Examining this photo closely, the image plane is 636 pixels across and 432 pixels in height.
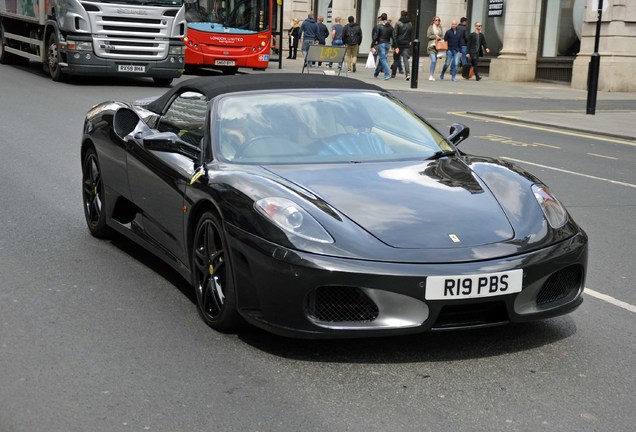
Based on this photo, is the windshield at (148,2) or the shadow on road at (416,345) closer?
the shadow on road at (416,345)

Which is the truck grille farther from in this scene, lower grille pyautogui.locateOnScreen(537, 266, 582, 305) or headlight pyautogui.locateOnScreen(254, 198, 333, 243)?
lower grille pyautogui.locateOnScreen(537, 266, 582, 305)

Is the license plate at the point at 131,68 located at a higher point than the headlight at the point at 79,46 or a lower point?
lower

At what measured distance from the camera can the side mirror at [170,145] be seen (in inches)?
237

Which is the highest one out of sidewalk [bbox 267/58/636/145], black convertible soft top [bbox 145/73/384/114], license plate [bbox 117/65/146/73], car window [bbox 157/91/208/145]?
black convertible soft top [bbox 145/73/384/114]

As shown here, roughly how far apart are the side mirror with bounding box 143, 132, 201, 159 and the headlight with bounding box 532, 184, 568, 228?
1.82 metres

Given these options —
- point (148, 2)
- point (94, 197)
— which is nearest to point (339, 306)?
point (94, 197)

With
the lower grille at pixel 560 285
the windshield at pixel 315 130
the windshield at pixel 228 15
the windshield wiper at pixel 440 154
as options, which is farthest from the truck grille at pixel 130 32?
the lower grille at pixel 560 285

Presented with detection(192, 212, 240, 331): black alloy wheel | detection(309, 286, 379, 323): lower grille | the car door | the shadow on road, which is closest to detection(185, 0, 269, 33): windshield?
the car door

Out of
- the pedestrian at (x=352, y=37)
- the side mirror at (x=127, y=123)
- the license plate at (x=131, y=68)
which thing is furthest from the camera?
the pedestrian at (x=352, y=37)

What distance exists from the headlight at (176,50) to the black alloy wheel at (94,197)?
16059 mm

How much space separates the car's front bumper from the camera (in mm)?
4824

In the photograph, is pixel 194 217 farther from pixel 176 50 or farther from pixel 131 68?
pixel 176 50

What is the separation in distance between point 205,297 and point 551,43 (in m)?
29.8

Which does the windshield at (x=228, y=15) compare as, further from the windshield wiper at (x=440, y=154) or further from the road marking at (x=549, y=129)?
the windshield wiper at (x=440, y=154)
